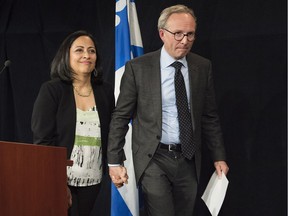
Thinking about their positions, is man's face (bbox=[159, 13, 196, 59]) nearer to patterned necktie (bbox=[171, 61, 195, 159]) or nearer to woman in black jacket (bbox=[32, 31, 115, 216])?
patterned necktie (bbox=[171, 61, 195, 159])

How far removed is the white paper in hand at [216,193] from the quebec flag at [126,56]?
0.72m

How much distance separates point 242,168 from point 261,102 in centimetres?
53

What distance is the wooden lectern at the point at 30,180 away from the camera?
6.28 ft

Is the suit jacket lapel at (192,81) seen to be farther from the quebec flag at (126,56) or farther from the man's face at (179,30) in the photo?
the quebec flag at (126,56)

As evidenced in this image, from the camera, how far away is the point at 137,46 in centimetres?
378

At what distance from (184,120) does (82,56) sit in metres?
0.70

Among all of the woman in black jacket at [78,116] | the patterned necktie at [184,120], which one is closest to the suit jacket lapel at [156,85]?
the patterned necktie at [184,120]

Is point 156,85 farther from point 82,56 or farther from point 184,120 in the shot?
point 82,56

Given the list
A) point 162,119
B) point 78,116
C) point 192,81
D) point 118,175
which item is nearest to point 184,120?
point 162,119

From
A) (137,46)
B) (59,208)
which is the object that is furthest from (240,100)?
(59,208)

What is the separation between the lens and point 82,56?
2908mm

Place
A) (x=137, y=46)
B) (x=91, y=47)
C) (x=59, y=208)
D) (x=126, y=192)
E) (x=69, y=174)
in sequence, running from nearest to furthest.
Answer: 1. (x=59, y=208)
2. (x=69, y=174)
3. (x=91, y=47)
4. (x=126, y=192)
5. (x=137, y=46)

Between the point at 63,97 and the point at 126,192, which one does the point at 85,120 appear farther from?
the point at 126,192

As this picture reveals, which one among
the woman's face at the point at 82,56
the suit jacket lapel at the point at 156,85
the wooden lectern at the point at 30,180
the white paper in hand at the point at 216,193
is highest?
the woman's face at the point at 82,56
